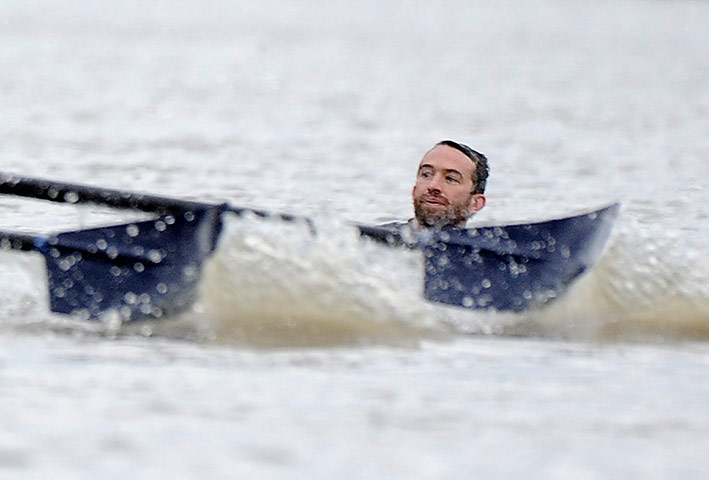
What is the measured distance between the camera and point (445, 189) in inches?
430

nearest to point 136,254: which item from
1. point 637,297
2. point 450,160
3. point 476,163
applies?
point 637,297

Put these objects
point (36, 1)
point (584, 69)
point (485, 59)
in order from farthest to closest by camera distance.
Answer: point (36, 1)
point (485, 59)
point (584, 69)

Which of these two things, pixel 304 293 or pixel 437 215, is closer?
pixel 304 293

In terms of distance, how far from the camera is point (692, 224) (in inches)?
A: 521

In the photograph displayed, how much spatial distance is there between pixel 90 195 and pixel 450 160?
115 inches

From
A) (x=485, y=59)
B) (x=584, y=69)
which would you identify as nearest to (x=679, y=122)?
(x=584, y=69)

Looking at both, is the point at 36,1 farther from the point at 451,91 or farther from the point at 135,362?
the point at 135,362

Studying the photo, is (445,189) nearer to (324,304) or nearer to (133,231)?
(324,304)

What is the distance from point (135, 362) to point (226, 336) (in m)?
0.64

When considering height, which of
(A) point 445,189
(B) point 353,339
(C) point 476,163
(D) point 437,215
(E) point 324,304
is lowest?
(B) point 353,339

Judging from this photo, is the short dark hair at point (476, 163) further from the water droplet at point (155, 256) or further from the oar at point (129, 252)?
the water droplet at point (155, 256)

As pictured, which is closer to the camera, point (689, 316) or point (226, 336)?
point (226, 336)

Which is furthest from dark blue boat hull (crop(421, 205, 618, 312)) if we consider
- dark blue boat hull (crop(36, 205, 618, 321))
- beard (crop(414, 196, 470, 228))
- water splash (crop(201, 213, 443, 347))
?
beard (crop(414, 196, 470, 228))

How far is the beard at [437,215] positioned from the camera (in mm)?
10766
